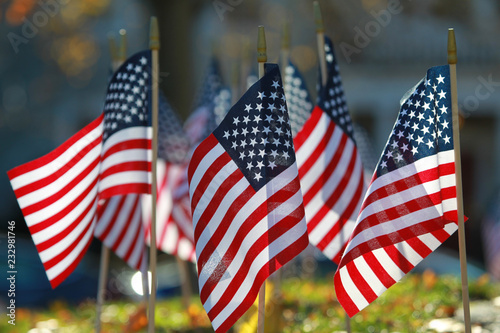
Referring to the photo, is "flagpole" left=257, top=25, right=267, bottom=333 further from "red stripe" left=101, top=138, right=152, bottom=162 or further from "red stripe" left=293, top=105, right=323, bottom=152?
"red stripe" left=101, top=138, right=152, bottom=162

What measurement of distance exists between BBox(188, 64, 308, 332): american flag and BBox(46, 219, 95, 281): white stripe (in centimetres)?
133

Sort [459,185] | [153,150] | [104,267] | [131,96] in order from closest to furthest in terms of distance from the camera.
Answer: [459,185] < [153,150] < [131,96] < [104,267]

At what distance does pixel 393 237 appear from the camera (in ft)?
17.4

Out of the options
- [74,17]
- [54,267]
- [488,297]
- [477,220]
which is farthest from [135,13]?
[54,267]

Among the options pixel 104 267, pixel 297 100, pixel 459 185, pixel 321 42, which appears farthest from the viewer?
pixel 297 100

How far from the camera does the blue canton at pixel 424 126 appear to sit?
5.32 metres

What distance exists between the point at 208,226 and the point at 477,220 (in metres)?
17.6

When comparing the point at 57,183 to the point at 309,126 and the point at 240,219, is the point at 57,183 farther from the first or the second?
the point at 309,126

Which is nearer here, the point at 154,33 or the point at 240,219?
the point at 240,219

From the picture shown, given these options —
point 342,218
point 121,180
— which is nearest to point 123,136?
point 121,180

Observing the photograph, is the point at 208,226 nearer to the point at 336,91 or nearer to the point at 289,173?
the point at 289,173

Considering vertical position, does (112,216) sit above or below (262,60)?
below

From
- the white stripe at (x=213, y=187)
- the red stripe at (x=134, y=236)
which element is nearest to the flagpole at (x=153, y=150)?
the white stripe at (x=213, y=187)

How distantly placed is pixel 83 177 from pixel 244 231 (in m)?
1.78
